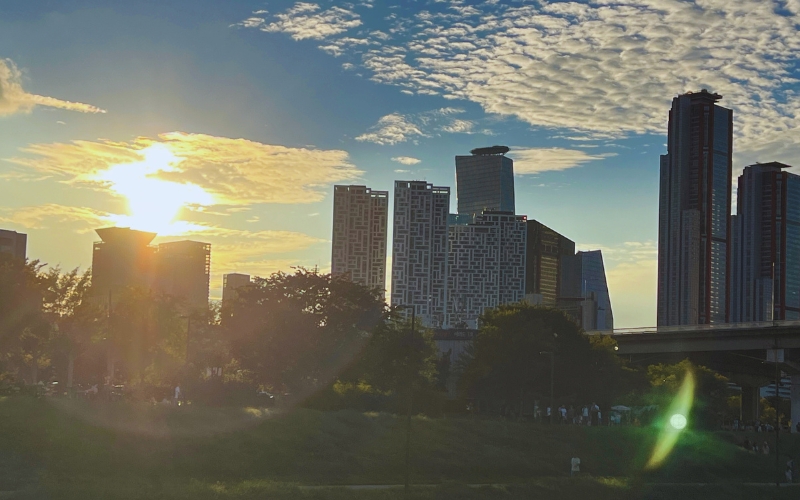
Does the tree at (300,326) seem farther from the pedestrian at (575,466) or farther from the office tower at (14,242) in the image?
the office tower at (14,242)

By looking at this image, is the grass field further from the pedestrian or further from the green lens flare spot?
the green lens flare spot

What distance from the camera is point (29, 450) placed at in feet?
139

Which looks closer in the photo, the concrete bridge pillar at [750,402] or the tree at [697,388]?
the tree at [697,388]

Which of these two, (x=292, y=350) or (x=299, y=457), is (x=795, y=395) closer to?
(x=292, y=350)

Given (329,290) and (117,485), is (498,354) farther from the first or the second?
(117,485)

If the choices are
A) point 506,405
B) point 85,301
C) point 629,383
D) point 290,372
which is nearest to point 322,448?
point 290,372

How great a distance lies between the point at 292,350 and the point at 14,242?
13540cm

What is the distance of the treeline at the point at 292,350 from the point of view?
6456 cm

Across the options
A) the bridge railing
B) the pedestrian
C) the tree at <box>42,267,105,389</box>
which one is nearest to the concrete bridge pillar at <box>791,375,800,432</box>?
the bridge railing

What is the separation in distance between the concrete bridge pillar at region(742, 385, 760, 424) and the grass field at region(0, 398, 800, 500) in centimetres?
5983

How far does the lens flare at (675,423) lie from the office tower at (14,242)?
13777 centimetres

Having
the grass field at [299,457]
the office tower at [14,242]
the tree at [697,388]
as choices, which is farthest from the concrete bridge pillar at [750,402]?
the office tower at [14,242]

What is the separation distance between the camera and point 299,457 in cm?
4966

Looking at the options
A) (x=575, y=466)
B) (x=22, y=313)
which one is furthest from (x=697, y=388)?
(x=22, y=313)
